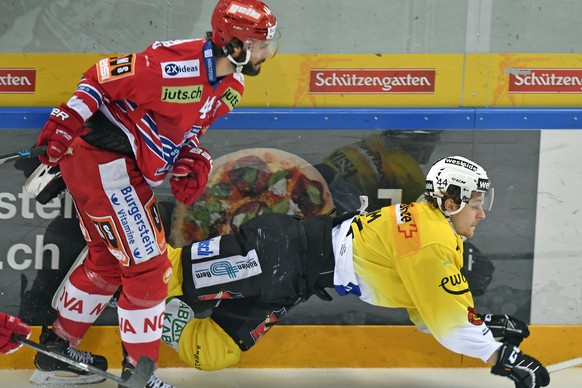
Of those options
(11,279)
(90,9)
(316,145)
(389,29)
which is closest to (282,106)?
(316,145)

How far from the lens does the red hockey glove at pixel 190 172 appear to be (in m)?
3.68

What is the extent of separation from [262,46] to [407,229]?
A: 82cm

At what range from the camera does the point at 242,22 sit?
342cm

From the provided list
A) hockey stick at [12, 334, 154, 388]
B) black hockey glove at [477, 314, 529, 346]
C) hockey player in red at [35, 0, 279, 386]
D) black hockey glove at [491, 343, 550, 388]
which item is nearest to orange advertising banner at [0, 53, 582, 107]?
hockey player in red at [35, 0, 279, 386]

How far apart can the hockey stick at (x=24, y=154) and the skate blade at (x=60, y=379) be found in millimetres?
815

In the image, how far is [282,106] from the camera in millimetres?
4160

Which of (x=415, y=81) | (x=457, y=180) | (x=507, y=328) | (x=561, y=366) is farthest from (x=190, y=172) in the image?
(x=561, y=366)

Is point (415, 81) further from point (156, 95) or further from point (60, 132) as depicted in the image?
point (60, 132)

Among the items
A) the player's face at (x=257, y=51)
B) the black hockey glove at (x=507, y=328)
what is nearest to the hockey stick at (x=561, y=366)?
the black hockey glove at (x=507, y=328)

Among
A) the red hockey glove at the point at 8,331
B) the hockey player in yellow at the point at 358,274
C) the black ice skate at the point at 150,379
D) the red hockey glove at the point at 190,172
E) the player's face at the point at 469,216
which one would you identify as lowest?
the black ice skate at the point at 150,379

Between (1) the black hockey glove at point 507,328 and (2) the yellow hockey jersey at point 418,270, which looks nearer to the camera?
(2) the yellow hockey jersey at point 418,270

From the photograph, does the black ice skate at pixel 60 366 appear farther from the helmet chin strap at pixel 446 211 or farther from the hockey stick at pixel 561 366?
the hockey stick at pixel 561 366

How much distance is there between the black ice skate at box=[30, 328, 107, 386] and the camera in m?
3.83

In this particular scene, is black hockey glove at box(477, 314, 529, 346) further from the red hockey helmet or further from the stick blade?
the red hockey helmet
